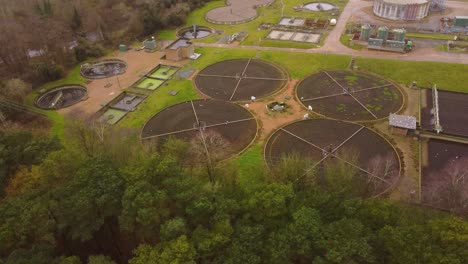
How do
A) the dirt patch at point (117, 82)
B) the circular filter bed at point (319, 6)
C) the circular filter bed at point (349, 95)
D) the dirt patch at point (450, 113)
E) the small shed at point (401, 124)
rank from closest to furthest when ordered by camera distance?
the small shed at point (401, 124) → the dirt patch at point (450, 113) → the circular filter bed at point (349, 95) → the dirt patch at point (117, 82) → the circular filter bed at point (319, 6)

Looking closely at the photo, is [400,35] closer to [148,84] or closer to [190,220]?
[148,84]

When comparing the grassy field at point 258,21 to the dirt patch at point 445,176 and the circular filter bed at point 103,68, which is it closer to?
the circular filter bed at point 103,68

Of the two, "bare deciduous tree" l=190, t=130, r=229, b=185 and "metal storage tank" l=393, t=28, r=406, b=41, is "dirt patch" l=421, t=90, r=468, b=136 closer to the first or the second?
"metal storage tank" l=393, t=28, r=406, b=41

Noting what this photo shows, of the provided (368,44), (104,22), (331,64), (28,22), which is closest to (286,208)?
(331,64)

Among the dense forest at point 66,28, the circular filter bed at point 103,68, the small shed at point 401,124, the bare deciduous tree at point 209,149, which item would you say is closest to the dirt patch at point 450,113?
the small shed at point 401,124

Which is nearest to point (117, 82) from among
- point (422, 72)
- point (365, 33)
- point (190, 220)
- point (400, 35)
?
point (190, 220)

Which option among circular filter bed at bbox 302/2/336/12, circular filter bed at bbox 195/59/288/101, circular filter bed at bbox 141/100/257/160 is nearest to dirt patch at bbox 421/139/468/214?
circular filter bed at bbox 141/100/257/160

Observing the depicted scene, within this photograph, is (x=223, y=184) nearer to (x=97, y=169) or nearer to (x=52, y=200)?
(x=97, y=169)
